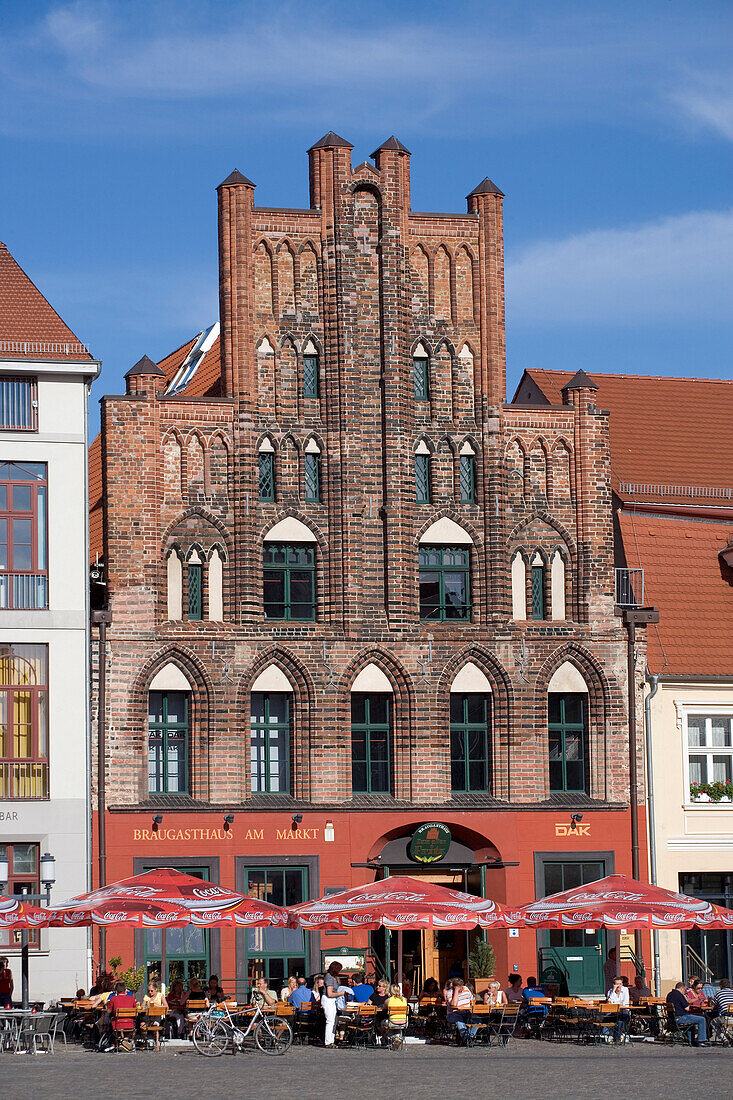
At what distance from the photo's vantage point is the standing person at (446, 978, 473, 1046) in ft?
110

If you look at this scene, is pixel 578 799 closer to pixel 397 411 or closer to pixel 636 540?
pixel 636 540

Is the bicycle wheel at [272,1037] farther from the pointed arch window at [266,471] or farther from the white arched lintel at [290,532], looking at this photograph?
the pointed arch window at [266,471]

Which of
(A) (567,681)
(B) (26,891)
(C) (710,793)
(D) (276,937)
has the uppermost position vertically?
(A) (567,681)

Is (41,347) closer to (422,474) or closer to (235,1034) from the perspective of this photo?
(422,474)

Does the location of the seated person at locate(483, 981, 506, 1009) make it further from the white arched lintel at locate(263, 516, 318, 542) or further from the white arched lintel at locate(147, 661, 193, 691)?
the white arched lintel at locate(263, 516, 318, 542)

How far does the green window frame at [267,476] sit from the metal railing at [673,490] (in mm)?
8922

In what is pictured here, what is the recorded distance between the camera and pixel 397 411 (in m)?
42.3

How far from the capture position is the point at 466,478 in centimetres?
4297

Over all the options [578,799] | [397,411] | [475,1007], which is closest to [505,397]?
[397,411]

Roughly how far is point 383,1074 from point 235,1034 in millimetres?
4760

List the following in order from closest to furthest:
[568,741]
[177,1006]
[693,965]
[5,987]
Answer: [177,1006]
[5,987]
[693,965]
[568,741]

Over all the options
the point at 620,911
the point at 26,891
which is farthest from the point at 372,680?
the point at 620,911

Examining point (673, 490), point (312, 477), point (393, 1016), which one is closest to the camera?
point (393, 1016)

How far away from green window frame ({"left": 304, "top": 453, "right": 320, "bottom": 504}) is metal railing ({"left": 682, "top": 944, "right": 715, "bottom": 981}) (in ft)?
41.5
